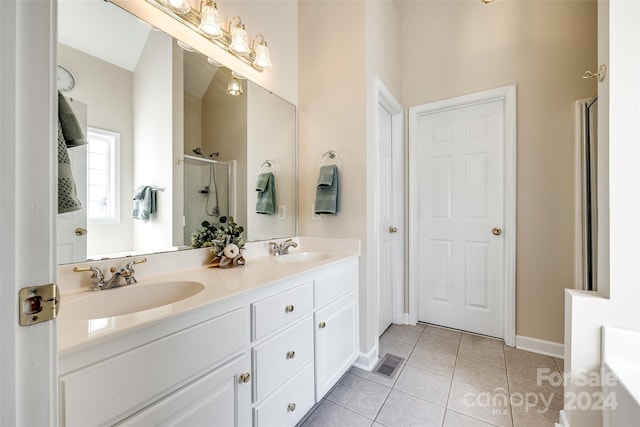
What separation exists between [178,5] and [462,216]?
248 cm

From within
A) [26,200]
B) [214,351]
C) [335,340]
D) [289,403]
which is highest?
[26,200]

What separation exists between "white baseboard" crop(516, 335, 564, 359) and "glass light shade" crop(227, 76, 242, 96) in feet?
9.18

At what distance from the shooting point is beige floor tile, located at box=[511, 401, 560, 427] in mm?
1329

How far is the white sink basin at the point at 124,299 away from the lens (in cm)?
85

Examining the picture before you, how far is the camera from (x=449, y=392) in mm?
1546


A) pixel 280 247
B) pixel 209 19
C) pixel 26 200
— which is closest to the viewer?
pixel 26 200

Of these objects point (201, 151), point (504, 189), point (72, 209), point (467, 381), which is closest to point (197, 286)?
point (72, 209)

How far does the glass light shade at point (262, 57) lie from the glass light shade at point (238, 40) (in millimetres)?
124

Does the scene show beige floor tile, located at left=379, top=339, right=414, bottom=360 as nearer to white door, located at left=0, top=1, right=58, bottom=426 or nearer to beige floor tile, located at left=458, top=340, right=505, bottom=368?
beige floor tile, located at left=458, top=340, right=505, bottom=368

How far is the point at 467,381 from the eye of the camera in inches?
64.5

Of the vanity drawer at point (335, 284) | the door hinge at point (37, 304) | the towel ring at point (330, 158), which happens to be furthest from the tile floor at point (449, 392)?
the towel ring at point (330, 158)

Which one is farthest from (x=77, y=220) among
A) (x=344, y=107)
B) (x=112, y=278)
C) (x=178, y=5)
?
(x=344, y=107)

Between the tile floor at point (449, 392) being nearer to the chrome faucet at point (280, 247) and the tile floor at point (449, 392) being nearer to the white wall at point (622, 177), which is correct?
the white wall at point (622, 177)

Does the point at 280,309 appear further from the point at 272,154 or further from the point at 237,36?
the point at 237,36
